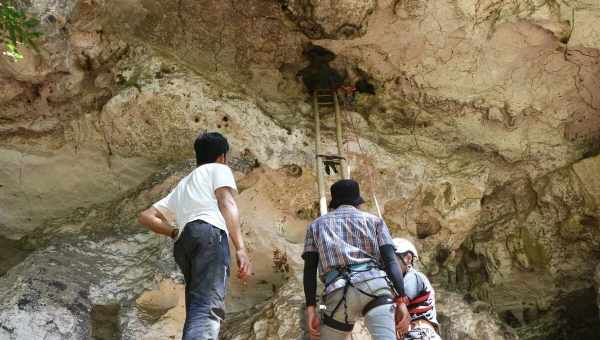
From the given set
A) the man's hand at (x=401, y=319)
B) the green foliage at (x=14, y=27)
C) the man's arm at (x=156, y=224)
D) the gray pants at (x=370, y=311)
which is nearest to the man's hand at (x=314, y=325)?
the gray pants at (x=370, y=311)

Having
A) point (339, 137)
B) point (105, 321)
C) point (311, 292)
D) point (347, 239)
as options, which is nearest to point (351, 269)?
point (347, 239)

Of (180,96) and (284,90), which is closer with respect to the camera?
(180,96)

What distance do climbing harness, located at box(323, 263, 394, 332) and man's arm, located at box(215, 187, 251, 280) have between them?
456mm

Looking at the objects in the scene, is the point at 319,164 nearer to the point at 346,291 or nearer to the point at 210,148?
the point at 210,148

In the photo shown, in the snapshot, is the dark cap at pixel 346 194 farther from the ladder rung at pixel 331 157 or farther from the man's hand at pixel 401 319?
the ladder rung at pixel 331 157

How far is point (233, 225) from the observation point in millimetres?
3717

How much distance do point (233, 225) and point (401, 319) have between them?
1005 millimetres

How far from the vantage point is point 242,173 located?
6.09 metres

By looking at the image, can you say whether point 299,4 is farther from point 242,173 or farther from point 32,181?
point 32,181

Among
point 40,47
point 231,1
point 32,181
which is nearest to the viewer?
point 40,47

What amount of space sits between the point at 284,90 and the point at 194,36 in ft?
3.36

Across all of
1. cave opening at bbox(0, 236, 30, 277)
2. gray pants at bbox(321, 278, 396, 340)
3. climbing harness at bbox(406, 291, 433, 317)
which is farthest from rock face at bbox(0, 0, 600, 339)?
gray pants at bbox(321, 278, 396, 340)

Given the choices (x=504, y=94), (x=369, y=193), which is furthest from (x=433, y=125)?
(x=369, y=193)

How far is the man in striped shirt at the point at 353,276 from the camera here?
368 cm
